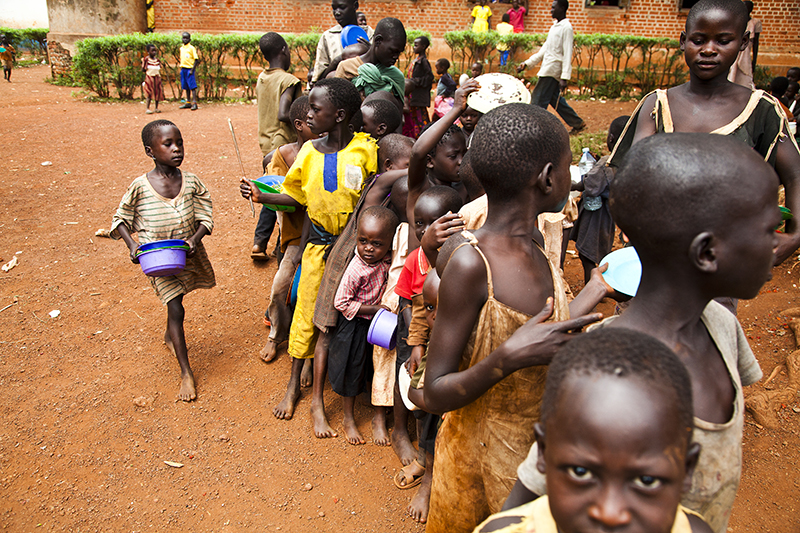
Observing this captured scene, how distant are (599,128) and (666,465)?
9319 mm

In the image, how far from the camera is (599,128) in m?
9.34

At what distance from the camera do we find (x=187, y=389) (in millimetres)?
3555

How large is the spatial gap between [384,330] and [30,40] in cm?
2395

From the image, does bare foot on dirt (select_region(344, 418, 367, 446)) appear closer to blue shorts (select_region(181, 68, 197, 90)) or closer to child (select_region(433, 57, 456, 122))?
child (select_region(433, 57, 456, 122))

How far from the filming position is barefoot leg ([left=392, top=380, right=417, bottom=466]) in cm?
308

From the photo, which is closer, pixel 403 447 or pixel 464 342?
pixel 464 342

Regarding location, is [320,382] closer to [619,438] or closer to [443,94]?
[619,438]

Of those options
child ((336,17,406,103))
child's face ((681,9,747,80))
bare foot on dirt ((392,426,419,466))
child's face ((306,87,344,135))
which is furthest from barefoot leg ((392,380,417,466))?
child ((336,17,406,103))

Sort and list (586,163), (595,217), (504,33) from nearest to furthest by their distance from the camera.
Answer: (595,217), (586,163), (504,33)

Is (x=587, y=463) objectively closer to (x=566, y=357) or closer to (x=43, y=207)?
(x=566, y=357)

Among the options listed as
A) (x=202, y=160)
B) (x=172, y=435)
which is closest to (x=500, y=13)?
(x=202, y=160)

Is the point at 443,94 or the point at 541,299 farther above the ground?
the point at 443,94

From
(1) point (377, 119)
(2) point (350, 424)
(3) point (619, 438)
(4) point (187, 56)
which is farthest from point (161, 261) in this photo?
(4) point (187, 56)

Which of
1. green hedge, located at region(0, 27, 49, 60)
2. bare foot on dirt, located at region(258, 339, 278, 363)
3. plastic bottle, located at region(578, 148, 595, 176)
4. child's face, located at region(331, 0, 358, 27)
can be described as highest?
green hedge, located at region(0, 27, 49, 60)
